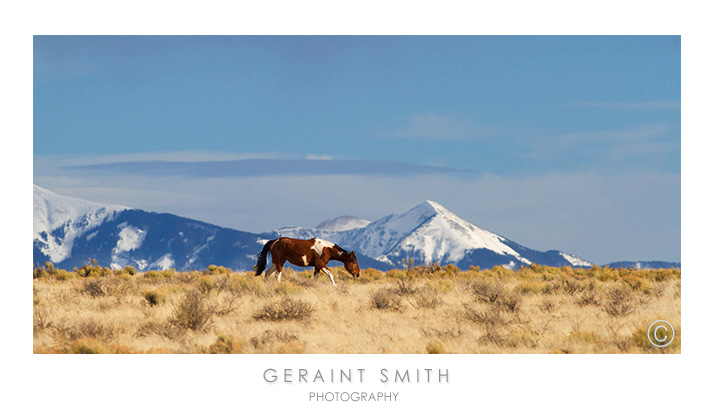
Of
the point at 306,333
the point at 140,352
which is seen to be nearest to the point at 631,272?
the point at 306,333

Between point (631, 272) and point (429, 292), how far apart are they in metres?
12.8

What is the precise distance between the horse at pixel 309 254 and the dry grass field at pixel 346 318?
549 millimetres

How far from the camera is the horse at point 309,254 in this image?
63.7ft

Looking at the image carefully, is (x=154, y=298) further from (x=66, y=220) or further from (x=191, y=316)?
(x=66, y=220)

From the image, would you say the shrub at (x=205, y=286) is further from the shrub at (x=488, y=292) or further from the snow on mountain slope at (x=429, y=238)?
the snow on mountain slope at (x=429, y=238)

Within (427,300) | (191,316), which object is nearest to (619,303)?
(427,300)

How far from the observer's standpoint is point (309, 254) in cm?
1944

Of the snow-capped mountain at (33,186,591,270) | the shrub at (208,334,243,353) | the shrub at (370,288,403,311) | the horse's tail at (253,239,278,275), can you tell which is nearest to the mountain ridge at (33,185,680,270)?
the snow-capped mountain at (33,186,591,270)

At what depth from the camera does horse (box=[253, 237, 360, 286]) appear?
1941 centimetres

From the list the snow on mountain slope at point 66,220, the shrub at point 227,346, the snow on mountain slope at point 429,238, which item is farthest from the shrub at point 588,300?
the snow on mountain slope at point 429,238

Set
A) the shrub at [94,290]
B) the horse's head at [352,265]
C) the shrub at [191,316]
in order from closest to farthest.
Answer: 1. the shrub at [191,316]
2. the shrub at [94,290]
3. the horse's head at [352,265]

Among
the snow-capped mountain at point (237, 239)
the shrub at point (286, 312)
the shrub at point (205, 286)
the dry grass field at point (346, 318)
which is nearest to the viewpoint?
the dry grass field at point (346, 318)

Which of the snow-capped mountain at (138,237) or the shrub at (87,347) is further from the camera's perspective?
the snow-capped mountain at (138,237)

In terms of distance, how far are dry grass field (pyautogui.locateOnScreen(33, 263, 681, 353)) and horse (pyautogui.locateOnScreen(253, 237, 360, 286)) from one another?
0.55 m
